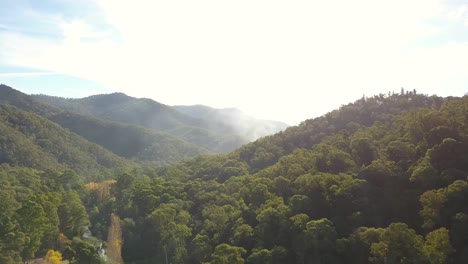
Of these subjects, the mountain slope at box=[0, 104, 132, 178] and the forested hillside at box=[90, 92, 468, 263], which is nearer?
the forested hillside at box=[90, 92, 468, 263]

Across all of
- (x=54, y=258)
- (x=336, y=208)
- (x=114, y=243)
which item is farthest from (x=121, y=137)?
(x=336, y=208)

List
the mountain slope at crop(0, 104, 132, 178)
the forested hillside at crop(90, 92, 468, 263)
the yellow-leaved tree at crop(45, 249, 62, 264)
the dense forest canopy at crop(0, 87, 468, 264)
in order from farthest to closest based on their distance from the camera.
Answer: the mountain slope at crop(0, 104, 132, 178) → the yellow-leaved tree at crop(45, 249, 62, 264) → the dense forest canopy at crop(0, 87, 468, 264) → the forested hillside at crop(90, 92, 468, 263)

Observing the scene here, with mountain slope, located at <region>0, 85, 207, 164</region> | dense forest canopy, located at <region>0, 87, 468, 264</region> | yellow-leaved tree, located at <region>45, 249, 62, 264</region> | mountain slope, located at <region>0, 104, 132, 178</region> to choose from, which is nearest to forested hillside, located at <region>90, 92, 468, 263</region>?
dense forest canopy, located at <region>0, 87, 468, 264</region>

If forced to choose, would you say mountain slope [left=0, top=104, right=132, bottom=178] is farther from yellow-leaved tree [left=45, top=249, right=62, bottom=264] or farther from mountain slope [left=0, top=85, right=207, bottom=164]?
yellow-leaved tree [left=45, top=249, right=62, bottom=264]

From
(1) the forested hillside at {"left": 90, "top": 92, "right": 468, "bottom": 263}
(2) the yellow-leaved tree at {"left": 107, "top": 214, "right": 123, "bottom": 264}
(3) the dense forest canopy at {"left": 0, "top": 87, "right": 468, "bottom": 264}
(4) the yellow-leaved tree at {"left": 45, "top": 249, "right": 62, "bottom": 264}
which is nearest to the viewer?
(1) the forested hillside at {"left": 90, "top": 92, "right": 468, "bottom": 263}

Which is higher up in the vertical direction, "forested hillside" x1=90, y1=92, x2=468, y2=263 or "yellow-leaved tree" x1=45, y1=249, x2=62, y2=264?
"forested hillside" x1=90, y1=92, x2=468, y2=263

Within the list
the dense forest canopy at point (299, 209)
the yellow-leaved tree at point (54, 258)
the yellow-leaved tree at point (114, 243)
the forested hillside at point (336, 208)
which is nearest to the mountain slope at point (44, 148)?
the dense forest canopy at point (299, 209)

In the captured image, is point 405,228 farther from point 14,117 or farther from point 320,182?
point 14,117

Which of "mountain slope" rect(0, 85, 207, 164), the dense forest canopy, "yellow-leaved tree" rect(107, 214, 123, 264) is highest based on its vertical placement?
"mountain slope" rect(0, 85, 207, 164)

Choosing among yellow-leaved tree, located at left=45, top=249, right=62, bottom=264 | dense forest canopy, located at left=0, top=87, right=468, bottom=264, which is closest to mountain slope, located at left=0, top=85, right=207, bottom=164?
dense forest canopy, located at left=0, top=87, right=468, bottom=264
